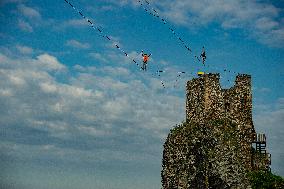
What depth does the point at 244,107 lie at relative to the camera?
5506cm

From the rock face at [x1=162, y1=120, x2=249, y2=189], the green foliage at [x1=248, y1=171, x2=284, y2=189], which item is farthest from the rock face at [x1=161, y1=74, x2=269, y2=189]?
the green foliage at [x1=248, y1=171, x2=284, y2=189]

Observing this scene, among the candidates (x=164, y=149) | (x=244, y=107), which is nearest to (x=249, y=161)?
(x=244, y=107)

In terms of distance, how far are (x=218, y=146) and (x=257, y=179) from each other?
5.74 m

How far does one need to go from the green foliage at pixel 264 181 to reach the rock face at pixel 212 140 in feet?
4.00

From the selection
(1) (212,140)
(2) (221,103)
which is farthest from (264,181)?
(2) (221,103)

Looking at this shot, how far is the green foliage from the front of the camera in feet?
165

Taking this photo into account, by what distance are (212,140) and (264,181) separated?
7.33 metres

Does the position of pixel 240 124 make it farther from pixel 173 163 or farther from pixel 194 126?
pixel 173 163

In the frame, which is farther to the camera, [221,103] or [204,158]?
[221,103]

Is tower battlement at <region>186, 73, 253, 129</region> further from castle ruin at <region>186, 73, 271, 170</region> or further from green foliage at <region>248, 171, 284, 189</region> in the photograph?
green foliage at <region>248, 171, 284, 189</region>

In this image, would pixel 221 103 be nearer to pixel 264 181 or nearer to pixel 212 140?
pixel 212 140

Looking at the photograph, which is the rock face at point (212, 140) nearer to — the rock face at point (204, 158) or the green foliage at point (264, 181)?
the rock face at point (204, 158)

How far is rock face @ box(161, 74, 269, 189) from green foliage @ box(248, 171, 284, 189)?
4.00 ft

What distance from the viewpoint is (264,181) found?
165 feet
